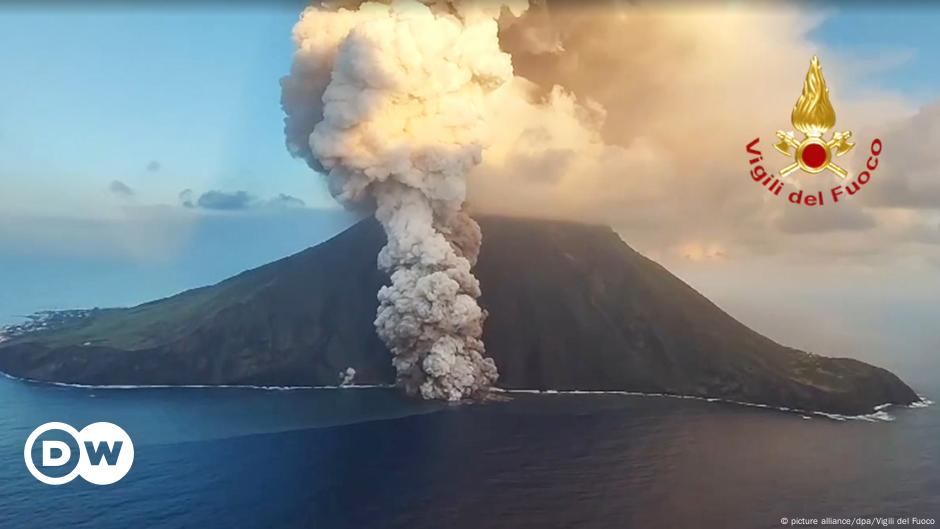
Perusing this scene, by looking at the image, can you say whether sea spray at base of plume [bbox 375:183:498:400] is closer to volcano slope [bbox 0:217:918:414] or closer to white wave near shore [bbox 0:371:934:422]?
volcano slope [bbox 0:217:918:414]

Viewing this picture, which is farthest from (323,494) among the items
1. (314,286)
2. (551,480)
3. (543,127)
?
(543,127)

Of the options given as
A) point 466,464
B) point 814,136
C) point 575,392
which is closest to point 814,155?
point 814,136

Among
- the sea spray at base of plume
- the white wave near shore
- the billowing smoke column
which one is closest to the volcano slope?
the white wave near shore

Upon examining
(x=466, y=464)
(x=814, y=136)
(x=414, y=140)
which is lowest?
(x=466, y=464)

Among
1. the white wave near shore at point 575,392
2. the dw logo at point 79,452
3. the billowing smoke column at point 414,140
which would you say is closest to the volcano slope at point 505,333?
the white wave near shore at point 575,392

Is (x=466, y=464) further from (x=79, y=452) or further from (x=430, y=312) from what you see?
(x=79, y=452)

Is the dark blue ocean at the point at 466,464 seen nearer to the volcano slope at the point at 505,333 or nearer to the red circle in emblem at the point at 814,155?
the volcano slope at the point at 505,333
